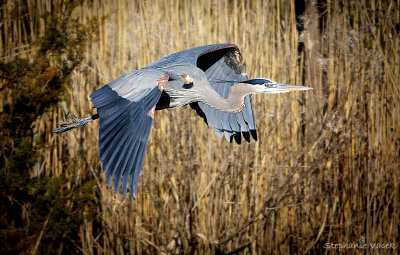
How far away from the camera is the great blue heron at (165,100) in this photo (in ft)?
7.95

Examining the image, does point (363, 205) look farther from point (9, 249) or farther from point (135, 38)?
point (9, 249)

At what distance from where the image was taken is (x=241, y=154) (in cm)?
347

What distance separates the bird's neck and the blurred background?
0.26 meters

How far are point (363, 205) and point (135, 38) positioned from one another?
2284 mm

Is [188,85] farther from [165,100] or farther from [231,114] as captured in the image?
[231,114]

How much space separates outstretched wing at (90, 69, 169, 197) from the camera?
2365mm

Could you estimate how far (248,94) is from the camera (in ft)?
10.4

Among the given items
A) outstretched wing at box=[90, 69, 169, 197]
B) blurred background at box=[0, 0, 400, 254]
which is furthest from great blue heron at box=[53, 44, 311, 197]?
blurred background at box=[0, 0, 400, 254]

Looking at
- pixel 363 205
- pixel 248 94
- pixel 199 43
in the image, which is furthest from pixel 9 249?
pixel 363 205

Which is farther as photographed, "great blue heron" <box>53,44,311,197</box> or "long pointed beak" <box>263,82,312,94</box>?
"long pointed beak" <box>263,82,312,94</box>

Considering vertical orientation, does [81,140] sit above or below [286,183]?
above

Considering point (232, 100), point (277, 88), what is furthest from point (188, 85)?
point (277, 88)

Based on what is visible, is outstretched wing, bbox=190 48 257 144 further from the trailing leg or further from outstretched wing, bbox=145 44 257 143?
the trailing leg

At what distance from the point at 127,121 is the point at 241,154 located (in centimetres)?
119
